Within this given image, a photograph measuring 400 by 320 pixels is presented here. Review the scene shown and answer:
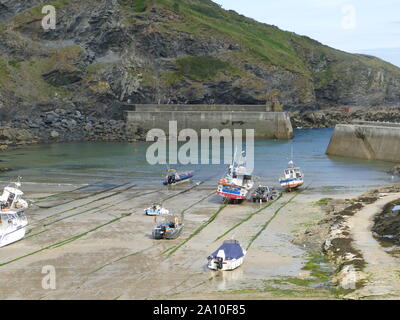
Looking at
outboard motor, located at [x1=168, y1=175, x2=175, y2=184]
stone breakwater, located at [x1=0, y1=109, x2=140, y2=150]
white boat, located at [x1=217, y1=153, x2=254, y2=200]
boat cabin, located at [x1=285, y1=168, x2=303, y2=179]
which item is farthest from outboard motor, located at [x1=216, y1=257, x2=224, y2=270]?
stone breakwater, located at [x1=0, y1=109, x2=140, y2=150]

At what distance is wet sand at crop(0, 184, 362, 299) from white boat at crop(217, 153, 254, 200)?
102 cm

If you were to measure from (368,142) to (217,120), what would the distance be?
129 ft

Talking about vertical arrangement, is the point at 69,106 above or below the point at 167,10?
below

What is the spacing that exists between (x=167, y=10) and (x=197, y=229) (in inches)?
4386

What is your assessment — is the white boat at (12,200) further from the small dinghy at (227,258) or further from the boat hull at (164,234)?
the small dinghy at (227,258)

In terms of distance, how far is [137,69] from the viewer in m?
133

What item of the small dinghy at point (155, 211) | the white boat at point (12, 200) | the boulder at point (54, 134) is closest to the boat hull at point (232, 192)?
the small dinghy at point (155, 211)

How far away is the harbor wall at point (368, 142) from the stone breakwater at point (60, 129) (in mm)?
36175

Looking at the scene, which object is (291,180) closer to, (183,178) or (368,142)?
(183,178)

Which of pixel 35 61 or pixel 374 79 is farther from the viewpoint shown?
pixel 374 79

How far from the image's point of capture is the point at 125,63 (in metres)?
132

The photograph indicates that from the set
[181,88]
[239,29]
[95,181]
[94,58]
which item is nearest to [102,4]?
[94,58]

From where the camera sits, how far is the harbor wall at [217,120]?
119m
